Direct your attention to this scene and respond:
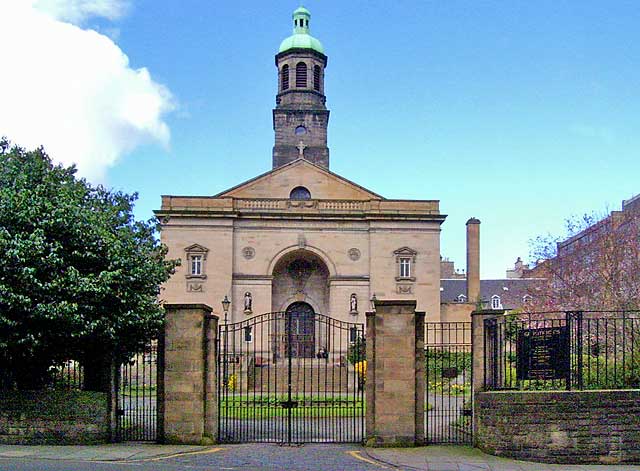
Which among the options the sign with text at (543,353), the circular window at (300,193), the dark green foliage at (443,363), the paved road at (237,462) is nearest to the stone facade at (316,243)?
the circular window at (300,193)

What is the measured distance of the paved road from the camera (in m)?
14.6

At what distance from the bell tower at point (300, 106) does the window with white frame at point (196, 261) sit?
11.7 metres

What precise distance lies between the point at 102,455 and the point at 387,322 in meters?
6.59

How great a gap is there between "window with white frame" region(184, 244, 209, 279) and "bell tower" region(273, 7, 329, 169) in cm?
1167

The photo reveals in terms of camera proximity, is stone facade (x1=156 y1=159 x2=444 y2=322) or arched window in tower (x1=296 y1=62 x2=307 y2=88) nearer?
stone facade (x1=156 y1=159 x2=444 y2=322)

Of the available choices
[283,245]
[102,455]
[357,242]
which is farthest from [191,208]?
[102,455]

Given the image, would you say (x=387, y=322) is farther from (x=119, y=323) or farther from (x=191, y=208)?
(x=191, y=208)

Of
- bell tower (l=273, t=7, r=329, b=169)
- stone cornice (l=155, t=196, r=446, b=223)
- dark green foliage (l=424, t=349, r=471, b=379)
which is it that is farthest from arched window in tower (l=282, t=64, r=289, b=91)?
dark green foliage (l=424, t=349, r=471, b=379)

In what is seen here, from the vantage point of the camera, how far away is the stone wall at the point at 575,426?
1572 cm

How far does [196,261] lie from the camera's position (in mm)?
49312

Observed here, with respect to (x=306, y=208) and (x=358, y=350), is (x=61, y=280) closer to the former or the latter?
(x=358, y=350)

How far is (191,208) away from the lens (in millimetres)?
49625

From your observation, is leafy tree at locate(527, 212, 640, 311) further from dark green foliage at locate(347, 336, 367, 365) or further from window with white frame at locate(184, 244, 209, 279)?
window with white frame at locate(184, 244, 209, 279)

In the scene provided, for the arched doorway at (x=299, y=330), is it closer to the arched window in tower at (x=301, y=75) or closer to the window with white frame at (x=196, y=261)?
the window with white frame at (x=196, y=261)
